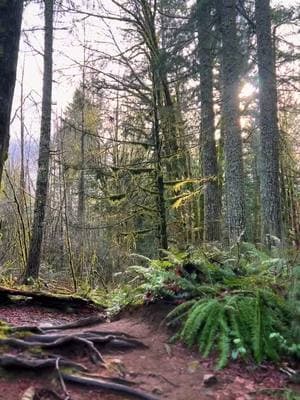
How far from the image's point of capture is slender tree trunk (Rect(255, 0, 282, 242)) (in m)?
10.0

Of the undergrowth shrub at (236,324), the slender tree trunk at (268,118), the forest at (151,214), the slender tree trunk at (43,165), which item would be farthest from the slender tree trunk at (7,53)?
the slender tree trunk at (268,118)

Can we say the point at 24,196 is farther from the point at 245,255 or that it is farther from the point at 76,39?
the point at 245,255

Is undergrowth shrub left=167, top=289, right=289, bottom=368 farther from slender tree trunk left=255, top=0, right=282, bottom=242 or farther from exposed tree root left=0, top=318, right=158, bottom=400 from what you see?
slender tree trunk left=255, top=0, right=282, bottom=242

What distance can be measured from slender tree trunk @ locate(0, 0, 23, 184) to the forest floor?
6.61 feet

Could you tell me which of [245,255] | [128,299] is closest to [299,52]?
[245,255]

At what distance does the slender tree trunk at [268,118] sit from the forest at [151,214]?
0.03 m

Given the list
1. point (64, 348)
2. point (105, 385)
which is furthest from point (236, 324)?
point (64, 348)

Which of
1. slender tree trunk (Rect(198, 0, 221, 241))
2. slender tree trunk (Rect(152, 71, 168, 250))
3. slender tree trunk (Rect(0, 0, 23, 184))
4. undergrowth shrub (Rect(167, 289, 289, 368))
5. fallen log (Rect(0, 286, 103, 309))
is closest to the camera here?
slender tree trunk (Rect(0, 0, 23, 184))

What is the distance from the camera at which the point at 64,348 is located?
13.8 ft

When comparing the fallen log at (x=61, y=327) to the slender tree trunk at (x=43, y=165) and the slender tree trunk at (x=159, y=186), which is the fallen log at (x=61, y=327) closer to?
the slender tree trunk at (x=159, y=186)

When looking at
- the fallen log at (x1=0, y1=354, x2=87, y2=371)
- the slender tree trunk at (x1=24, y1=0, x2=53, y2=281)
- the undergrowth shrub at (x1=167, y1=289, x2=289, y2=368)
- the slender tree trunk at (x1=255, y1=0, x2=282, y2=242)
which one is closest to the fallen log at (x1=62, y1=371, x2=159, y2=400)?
the fallen log at (x1=0, y1=354, x2=87, y2=371)

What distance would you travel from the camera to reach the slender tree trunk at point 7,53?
11.0ft

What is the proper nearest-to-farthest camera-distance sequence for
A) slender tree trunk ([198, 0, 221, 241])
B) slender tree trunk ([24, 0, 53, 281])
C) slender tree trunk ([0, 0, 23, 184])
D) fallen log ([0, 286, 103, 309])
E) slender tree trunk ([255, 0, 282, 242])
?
1. slender tree trunk ([0, 0, 23, 184])
2. fallen log ([0, 286, 103, 309])
3. slender tree trunk ([24, 0, 53, 281])
4. slender tree trunk ([255, 0, 282, 242])
5. slender tree trunk ([198, 0, 221, 241])

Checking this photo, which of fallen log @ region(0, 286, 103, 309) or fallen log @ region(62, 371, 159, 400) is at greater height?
fallen log @ region(0, 286, 103, 309)
